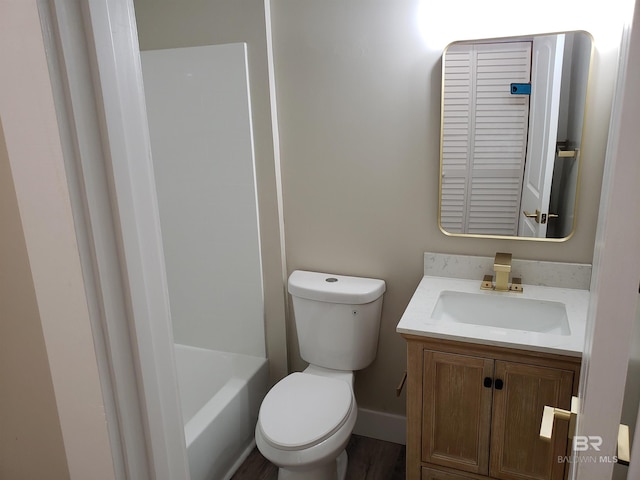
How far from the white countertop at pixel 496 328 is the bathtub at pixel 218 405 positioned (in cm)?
95

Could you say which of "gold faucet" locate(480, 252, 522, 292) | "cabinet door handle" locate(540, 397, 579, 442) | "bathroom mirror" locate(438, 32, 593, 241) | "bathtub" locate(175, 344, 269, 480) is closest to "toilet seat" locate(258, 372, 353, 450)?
"bathtub" locate(175, 344, 269, 480)

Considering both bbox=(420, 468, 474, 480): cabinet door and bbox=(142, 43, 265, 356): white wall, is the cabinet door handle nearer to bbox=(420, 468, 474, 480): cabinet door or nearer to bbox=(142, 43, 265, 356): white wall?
bbox=(420, 468, 474, 480): cabinet door

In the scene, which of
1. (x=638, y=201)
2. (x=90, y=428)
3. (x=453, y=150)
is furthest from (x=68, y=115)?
(x=453, y=150)

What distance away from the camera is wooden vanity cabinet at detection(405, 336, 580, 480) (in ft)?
5.21

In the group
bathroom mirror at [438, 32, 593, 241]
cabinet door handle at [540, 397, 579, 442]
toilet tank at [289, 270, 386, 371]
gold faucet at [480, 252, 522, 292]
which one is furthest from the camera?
toilet tank at [289, 270, 386, 371]

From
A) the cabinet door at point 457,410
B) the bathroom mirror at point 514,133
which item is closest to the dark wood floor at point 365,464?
the cabinet door at point 457,410

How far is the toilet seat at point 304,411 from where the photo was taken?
181 centimetres

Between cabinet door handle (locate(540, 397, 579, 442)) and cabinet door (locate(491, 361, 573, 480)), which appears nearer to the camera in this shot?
cabinet door handle (locate(540, 397, 579, 442))

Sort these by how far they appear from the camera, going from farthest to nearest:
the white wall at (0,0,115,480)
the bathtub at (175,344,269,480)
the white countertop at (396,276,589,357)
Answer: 1. the bathtub at (175,344,269,480)
2. the white countertop at (396,276,589,357)
3. the white wall at (0,0,115,480)

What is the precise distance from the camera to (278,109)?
2221 mm

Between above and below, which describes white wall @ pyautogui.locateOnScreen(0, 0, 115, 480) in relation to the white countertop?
above

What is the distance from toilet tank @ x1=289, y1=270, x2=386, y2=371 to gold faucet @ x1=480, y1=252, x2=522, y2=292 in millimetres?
483

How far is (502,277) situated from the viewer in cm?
193

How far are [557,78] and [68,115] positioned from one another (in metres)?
1.73
